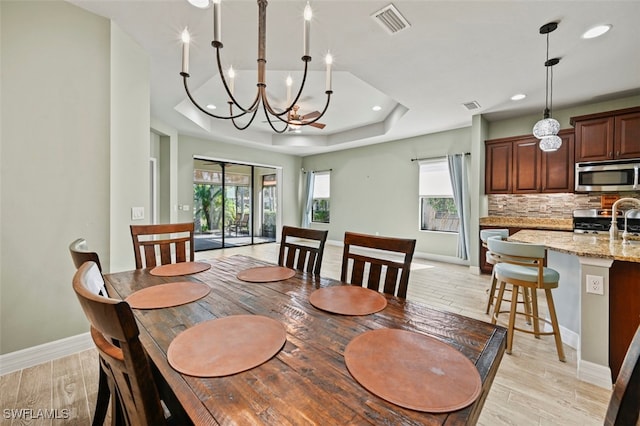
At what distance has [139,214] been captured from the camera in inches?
99.1

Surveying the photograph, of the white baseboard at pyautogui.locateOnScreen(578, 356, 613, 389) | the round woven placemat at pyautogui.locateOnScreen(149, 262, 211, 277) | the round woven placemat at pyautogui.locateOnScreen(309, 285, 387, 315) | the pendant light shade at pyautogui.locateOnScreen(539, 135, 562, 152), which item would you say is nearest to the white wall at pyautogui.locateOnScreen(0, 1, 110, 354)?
the round woven placemat at pyautogui.locateOnScreen(149, 262, 211, 277)

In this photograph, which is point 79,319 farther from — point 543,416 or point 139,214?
point 543,416

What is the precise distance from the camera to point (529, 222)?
4.25 m

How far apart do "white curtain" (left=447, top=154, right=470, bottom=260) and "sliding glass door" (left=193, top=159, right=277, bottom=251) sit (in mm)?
4869

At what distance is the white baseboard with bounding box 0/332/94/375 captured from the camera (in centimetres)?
184

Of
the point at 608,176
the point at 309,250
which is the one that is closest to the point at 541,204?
the point at 608,176

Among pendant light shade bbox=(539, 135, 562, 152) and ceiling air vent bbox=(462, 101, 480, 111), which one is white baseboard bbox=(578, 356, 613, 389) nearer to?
pendant light shade bbox=(539, 135, 562, 152)

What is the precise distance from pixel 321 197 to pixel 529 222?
5081 millimetres

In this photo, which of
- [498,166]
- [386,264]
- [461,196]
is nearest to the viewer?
[386,264]

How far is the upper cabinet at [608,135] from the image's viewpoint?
137 inches

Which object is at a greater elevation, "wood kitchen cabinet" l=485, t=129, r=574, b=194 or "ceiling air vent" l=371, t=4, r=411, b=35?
"ceiling air vent" l=371, t=4, r=411, b=35

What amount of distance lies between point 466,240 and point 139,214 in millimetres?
5199

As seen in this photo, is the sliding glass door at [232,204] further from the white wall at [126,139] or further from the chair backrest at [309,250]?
the chair backrest at [309,250]

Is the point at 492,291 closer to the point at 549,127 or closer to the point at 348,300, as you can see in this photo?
the point at 549,127
